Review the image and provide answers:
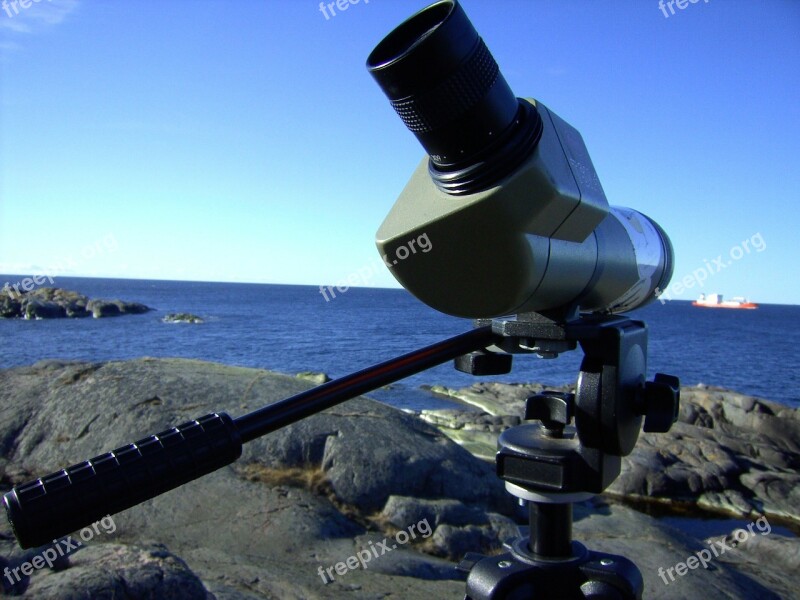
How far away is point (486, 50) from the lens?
1.50 meters

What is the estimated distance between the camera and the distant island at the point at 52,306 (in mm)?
61656

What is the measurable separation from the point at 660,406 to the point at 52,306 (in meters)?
70.2

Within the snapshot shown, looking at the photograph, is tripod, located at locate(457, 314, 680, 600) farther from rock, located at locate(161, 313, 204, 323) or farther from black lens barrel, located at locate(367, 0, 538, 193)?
rock, located at locate(161, 313, 204, 323)

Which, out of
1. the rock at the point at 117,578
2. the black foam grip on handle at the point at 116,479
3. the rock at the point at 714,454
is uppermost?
the black foam grip on handle at the point at 116,479

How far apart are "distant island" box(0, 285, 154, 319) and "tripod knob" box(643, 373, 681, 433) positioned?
6861cm

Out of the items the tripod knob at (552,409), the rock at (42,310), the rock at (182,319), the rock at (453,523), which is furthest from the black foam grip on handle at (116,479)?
the rock at (42,310)

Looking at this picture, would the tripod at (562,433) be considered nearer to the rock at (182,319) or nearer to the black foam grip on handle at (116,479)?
the black foam grip on handle at (116,479)

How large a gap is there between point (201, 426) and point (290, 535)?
14.6 feet

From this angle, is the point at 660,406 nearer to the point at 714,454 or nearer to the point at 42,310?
the point at 714,454

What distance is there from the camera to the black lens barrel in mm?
1387

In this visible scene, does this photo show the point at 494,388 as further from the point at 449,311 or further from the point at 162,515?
the point at 449,311

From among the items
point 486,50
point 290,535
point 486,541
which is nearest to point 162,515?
point 290,535

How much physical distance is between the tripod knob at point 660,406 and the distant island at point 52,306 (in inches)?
2701

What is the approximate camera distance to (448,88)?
1437 mm
